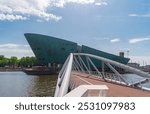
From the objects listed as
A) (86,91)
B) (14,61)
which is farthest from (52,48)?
(86,91)

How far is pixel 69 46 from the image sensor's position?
3744cm

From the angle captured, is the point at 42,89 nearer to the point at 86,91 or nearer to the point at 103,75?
the point at 103,75

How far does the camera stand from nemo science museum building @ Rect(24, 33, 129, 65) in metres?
36.3

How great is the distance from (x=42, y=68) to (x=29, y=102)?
3376 cm

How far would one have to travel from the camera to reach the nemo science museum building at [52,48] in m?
36.3

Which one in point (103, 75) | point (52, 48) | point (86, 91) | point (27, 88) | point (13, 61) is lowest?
point (27, 88)

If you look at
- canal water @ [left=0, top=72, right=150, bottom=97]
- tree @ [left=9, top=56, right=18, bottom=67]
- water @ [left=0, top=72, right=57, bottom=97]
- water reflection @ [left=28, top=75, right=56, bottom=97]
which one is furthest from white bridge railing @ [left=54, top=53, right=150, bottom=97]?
tree @ [left=9, top=56, right=18, bottom=67]

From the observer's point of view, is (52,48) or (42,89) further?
(52,48)

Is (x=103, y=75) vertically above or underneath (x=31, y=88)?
above

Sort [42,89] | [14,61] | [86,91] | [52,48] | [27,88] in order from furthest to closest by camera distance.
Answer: [14,61] < [52,48] < [27,88] < [42,89] < [86,91]

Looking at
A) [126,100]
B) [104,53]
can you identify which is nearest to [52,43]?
[104,53]

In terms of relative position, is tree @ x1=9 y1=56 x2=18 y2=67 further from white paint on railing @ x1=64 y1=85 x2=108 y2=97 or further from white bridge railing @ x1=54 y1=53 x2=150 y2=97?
white paint on railing @ x1=64 y1=85 x2=108 y2=97

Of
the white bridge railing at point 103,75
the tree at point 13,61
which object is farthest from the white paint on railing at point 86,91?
the tree at point 13,61

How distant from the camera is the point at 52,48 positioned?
122 ft
